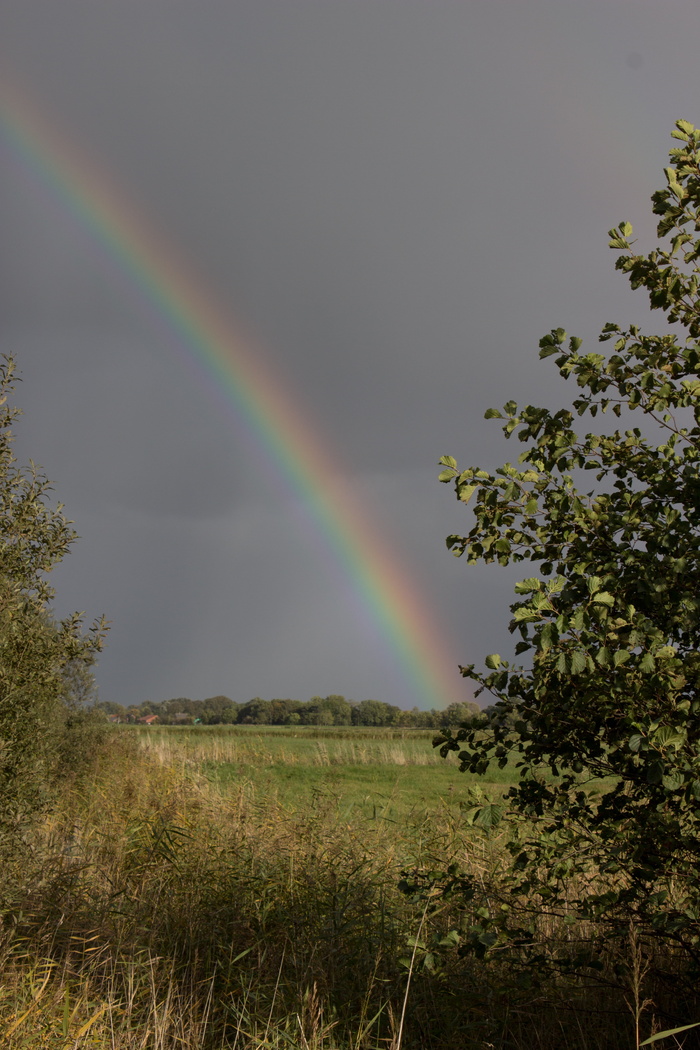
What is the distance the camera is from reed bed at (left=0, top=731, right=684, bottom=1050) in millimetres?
5199

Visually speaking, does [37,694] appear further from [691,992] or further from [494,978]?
[691,992]

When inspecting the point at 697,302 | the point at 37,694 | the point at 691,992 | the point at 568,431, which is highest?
the point at 697,302

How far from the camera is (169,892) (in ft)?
25.5

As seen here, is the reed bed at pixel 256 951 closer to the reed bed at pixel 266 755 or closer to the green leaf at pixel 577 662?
the green leaf at pixel 577 662

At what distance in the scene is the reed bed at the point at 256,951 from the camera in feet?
17.1

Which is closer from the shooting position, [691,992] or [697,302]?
[697,302]

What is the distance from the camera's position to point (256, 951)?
680 centimetres

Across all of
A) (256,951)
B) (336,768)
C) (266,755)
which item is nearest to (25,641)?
(256,951)

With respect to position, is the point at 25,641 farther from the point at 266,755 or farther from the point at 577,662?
the point at 266,755

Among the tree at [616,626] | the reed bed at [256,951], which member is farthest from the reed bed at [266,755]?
the tree at [616,626]

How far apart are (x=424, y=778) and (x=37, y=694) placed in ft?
77.0

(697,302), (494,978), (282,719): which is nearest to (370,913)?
(494,978)

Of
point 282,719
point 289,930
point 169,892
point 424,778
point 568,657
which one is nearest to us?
point 568,657

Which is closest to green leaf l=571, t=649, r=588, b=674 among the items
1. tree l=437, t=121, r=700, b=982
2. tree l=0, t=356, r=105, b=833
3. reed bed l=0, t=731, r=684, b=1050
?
tree l=437, t=121, r=700, b=982
